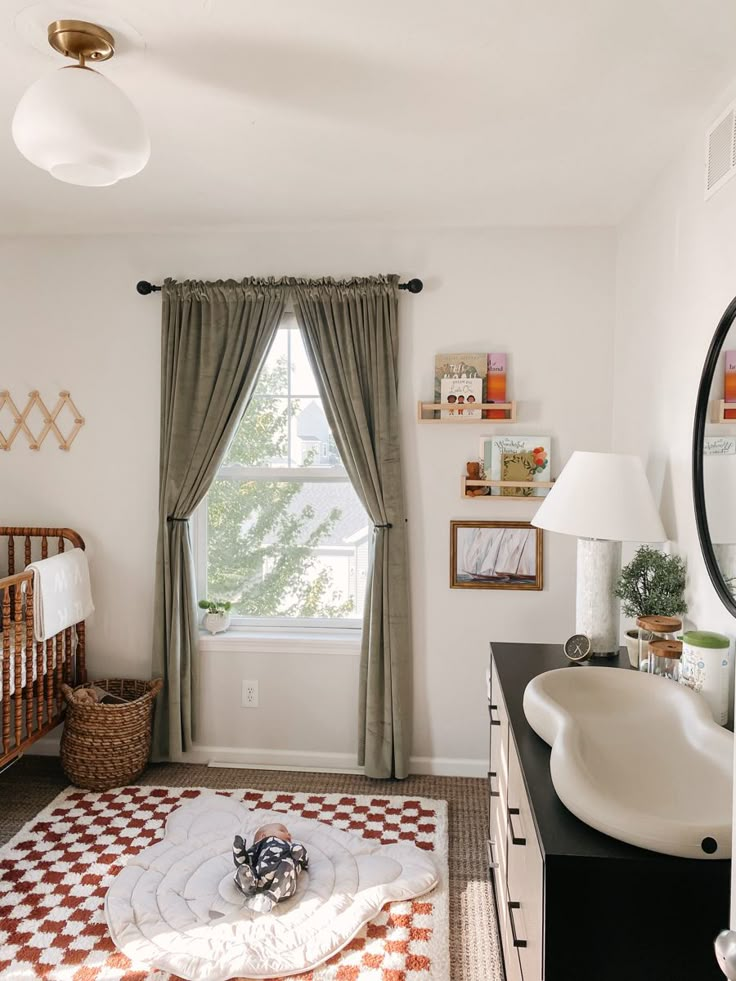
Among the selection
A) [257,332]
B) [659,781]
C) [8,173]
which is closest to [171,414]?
[257,332]

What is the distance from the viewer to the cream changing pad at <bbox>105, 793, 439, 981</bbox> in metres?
2.07

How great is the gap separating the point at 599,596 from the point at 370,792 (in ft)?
4.59

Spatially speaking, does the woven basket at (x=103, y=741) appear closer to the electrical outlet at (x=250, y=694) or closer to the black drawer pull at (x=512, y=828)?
the electrical outlet at (x=250, y=694)

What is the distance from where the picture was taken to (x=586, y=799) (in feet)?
4.16

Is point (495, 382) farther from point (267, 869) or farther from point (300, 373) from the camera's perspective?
point (267, 869)

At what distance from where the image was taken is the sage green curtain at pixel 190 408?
3260 mm

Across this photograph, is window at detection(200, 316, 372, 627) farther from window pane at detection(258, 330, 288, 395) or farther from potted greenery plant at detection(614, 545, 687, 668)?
potted greenery plant at detection(614, 545, 687, 668)

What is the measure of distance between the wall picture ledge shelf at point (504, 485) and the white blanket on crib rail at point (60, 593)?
169cm

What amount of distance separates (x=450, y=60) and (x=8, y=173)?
5.44ft

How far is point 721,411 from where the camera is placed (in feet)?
6.32

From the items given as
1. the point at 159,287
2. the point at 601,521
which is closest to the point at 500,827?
the point at 601,521

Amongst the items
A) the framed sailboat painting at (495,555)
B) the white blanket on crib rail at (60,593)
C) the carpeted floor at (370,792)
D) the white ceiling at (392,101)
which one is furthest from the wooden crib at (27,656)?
the framed sailboat painting at (495,555)

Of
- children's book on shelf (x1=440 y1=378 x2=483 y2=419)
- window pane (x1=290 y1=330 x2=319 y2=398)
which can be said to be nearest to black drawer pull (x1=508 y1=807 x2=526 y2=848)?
children's book on shelf (x1=440 y1=378 x2=483 y2=419)

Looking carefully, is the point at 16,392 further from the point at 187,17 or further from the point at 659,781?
the point at 659,781
